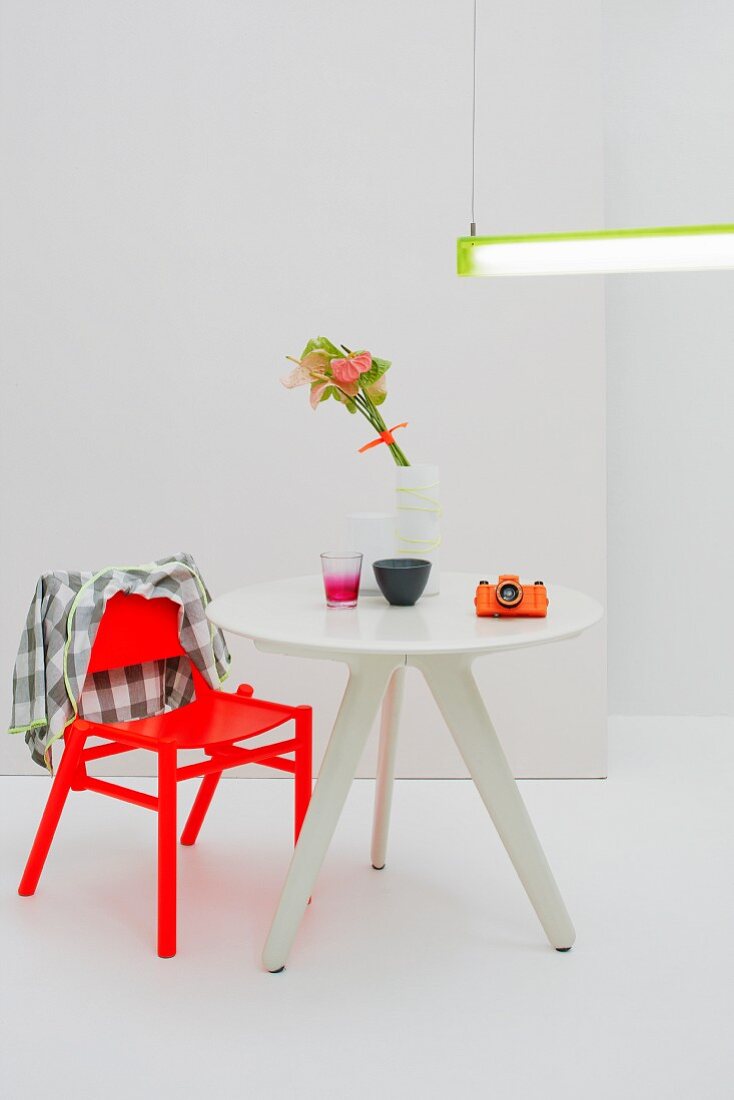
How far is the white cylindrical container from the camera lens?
2.24 meters

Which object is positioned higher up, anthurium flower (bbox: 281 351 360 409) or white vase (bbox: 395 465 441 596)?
anthurium flower (bbox: 281 351 360 409)

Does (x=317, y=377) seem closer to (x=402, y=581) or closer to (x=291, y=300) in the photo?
(x=402, y=581)

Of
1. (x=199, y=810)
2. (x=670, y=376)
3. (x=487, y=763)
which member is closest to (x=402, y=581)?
(x=487, y=763)

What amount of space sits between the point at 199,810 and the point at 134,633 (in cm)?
56

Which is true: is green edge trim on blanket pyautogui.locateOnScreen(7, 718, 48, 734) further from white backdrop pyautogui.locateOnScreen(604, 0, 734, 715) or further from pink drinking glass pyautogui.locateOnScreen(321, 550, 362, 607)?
white backdrop pyautogui.locateOnScreen(604, 0, 734, 715)

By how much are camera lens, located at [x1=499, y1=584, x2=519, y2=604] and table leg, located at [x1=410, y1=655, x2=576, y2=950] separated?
14cm

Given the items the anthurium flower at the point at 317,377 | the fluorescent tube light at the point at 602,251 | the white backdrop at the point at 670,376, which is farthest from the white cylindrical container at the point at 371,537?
the white backdrop at the point at 670,376

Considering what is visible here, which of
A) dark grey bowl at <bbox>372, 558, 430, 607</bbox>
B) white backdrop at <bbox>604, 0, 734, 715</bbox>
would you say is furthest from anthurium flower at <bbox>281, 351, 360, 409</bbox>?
white backdrop at <bbox>604, 0, 734, 715</bbox>

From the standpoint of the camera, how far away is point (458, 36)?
3088mm

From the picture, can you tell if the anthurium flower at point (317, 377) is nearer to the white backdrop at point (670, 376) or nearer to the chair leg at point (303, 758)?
the chair leg at point (303, 758)

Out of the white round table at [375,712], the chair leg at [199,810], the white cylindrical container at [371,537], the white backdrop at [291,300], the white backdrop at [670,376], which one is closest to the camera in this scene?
the white round table at [375,712]

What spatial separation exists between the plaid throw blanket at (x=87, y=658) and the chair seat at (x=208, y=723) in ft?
0.21

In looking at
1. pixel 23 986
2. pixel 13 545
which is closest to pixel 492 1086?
pixel 23 986

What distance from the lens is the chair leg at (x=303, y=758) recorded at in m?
2.26
